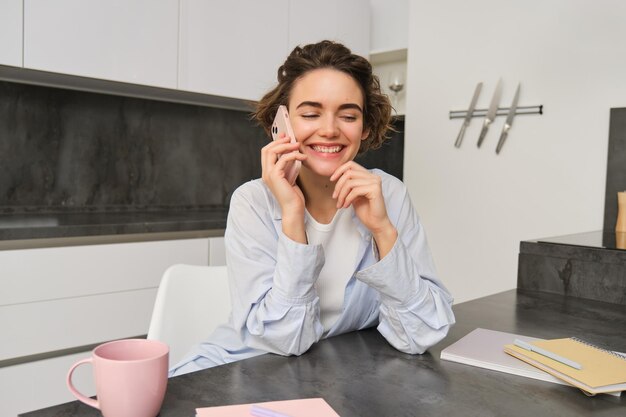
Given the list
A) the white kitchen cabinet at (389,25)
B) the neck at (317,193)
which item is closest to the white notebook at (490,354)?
the neck at (317,193)

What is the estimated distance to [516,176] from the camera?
107 inches

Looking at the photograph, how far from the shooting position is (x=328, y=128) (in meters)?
1.12

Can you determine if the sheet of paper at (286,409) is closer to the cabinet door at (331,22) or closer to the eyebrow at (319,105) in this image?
the eyebrow at (319,105)

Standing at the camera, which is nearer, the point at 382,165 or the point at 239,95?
the point at 239,95

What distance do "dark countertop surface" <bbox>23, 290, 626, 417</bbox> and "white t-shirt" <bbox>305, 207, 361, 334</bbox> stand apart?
17 centimetres

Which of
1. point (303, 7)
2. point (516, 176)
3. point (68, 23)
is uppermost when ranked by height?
point (303, 7)

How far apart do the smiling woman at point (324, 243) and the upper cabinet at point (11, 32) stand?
3.90 feet

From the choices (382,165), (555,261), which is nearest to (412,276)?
(555,261)

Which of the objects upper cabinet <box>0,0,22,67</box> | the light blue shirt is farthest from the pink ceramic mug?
upper cabinet <box>0,0,22,67</box>

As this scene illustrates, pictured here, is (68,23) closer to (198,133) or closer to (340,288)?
(198,133)

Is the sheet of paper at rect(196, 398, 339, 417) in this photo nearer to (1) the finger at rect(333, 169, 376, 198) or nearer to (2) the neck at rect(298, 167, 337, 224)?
(1) the finger at rect(333, 169, 376, 198)

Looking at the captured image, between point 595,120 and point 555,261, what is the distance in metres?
1.36

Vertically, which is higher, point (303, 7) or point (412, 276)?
point (303, 7)

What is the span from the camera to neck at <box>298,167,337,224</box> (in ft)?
4.01
